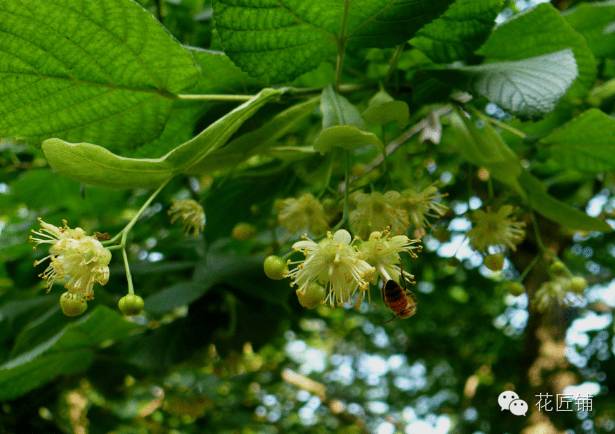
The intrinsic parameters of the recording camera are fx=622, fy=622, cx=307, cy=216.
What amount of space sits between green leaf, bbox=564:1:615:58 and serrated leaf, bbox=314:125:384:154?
2.34ft

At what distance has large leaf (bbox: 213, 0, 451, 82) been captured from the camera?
0.84 metres

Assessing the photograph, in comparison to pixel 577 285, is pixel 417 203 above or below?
above

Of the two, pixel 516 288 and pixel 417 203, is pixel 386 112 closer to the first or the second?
pixel 417 203

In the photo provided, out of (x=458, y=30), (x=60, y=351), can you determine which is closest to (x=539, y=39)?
(x=458, y=30)

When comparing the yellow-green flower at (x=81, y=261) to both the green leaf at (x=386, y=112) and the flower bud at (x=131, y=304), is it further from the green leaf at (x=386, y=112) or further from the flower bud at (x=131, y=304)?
the green leaf at (x=386, y=112)

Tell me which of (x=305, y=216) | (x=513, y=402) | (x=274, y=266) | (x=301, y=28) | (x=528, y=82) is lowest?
(x=513, y=402)

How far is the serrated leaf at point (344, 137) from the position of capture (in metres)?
0.80

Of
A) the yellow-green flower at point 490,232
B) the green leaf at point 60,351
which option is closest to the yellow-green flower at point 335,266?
the yellow-green flower at point 490,232

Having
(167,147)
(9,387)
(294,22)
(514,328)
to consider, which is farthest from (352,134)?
(514,328)

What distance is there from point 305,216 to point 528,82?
1.37 ft

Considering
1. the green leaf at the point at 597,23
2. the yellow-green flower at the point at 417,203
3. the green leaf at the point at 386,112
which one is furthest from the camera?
the green leaf at the point at 597,23

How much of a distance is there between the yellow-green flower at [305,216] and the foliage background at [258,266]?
3.7 inches

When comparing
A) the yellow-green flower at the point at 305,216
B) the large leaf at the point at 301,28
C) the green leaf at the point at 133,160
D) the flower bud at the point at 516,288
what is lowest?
the flower bud at the point at 516,288

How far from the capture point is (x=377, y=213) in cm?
94
